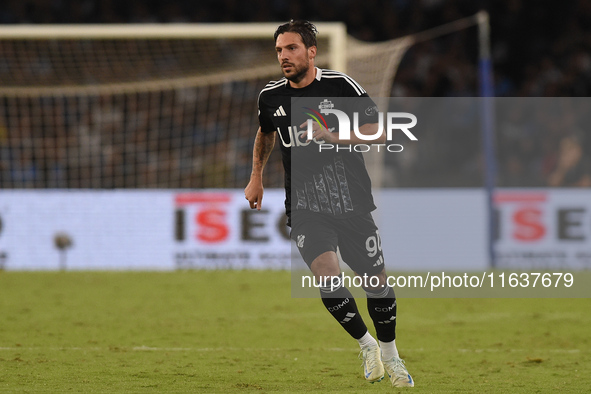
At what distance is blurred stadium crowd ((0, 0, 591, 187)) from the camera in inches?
717

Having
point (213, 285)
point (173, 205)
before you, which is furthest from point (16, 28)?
point (213, 285)

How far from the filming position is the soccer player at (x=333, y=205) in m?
4.98

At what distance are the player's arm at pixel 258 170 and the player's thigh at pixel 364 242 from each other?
0.60 meters

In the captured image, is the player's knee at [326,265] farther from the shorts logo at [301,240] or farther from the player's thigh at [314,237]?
the shorts logo at [301,240]

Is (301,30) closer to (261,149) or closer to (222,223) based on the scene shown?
(261,149)

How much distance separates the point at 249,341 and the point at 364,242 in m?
2.37

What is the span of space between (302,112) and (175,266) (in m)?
8.55

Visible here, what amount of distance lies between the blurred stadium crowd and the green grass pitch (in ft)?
28.1

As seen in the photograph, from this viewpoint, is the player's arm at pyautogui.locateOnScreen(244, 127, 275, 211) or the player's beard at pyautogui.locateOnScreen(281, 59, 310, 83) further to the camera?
the player's arm at pyautogui.locateOnScreen(244, 127, 275, 211)

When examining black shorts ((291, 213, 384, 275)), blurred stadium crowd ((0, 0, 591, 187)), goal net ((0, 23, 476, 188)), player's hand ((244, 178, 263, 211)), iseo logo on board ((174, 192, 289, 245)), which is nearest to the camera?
black shorts ((291, 213, 384, 275))

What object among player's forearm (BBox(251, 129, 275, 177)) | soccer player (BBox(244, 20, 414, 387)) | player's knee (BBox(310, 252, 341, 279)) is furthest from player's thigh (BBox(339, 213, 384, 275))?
player's forearm (BBox(251, 129, 275, 177))

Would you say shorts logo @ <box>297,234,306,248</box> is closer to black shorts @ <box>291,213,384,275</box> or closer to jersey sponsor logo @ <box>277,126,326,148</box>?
black shorts @ <box>291,213,384,275</box>

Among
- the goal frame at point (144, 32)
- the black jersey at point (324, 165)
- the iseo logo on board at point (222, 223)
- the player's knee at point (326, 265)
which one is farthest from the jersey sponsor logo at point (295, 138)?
the iseo logo on board at point (222, 223)

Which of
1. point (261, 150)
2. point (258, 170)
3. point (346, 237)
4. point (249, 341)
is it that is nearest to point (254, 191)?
point (258, 170)
